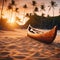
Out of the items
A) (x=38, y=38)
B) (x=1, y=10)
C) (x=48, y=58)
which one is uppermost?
(x=48, y=58)

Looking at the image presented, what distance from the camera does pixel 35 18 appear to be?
40.7 metres

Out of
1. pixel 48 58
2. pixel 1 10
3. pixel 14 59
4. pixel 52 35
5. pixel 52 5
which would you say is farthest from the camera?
pixel 52 5

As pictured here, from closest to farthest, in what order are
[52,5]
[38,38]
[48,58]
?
1. [48,58]
2. [38,38]
3. [52,5]

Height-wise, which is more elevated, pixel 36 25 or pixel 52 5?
pixel 52 5

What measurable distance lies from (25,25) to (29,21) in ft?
4.82

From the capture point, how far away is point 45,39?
8117 millimetres

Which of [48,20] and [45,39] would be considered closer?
[45,39]

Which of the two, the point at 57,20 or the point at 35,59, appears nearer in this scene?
the point at 35,59

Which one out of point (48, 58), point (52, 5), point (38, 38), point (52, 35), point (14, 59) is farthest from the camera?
point (52, 5)

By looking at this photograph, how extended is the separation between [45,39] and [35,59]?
3431 mm

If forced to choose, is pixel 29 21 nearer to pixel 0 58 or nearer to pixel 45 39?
pixel 45 39

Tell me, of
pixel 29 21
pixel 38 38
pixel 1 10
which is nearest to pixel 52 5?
pixel 29 21

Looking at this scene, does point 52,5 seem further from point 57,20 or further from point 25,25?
point 25,25

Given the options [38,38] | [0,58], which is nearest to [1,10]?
[38,38]
